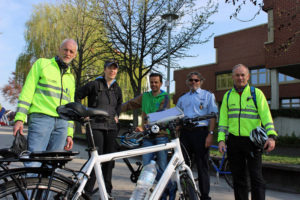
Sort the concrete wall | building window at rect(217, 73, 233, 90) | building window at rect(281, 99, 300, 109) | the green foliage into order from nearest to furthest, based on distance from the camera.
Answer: the concrete wall < the green foliage < building window at rect(281, 99, 300, 109) < building window at rect(217, 73, 233, 90)

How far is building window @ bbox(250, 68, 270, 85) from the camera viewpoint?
97.5ft

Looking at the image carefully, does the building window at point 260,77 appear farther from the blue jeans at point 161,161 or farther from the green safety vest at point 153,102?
the blue jeans at point 161,161

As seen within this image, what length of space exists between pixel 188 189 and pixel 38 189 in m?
1.33

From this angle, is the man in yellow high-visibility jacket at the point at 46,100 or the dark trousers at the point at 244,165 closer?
the man in yellow high-visibility jacket at the point at 46,100

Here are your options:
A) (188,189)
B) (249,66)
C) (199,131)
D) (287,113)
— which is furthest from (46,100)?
(249,66)

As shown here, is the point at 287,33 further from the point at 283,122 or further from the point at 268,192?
the point at 268,192

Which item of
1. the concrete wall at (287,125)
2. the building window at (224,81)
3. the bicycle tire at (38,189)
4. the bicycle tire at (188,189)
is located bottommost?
the concrete wall at (287,125)

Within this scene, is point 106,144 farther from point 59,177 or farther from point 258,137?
point 258,137

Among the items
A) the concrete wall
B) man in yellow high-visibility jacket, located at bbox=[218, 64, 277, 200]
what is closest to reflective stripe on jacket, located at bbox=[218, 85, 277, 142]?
man in yellow high-visibility jacket, located at bbox=[218, 64, 277, 200]

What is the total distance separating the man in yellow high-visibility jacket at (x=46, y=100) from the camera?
298 centimetres

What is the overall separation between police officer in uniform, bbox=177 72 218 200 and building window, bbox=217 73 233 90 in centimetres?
2914

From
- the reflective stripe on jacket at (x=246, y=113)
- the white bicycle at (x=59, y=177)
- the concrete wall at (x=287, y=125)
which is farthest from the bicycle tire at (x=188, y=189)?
the concrete wall at (x=287, y=125)

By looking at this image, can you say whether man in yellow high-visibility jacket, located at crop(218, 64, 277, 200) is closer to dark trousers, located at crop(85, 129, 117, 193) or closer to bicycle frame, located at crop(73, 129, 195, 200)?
bicycle frame, located at crop(73, 129, 195, 200)

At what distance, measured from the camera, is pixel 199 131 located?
4.07 m
